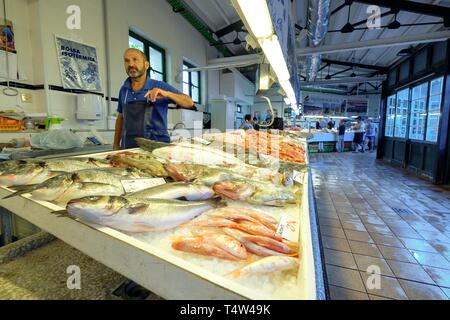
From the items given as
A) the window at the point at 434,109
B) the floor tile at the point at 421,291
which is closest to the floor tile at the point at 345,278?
the floor tile at the point at 421,291

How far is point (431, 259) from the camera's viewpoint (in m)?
2.52

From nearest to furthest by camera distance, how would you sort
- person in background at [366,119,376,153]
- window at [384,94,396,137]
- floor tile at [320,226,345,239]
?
floor tile at [320,226,345,239] → window at [384,94,396,137] → person in background at [366,119,376,153]

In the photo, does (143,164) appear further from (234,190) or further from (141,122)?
(141,122)

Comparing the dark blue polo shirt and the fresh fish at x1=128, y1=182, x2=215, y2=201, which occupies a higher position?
the dark blue polo shirt

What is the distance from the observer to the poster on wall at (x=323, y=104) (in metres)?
17.7

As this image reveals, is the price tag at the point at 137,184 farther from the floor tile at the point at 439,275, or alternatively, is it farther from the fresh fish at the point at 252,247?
the floor tile at the point at 439,275

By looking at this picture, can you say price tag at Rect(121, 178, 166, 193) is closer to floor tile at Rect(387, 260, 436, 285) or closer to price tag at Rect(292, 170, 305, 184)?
price tag at Rect(292, 170, 305, 184)

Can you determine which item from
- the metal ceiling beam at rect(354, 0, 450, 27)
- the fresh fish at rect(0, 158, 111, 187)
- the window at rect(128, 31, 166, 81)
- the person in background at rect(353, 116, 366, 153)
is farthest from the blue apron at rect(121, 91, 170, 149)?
the person in background at rect(353, 116, 366, 153)

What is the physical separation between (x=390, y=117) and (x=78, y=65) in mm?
10327

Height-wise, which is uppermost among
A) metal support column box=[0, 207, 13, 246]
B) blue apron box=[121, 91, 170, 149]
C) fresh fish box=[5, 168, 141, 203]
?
blue apron box=[121, 91, 170, 149]

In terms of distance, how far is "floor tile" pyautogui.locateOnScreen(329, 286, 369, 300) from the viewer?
1.96 metres

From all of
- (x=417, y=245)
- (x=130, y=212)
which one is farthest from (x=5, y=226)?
(x=417, y=245)

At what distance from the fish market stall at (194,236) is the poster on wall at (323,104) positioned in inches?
712
